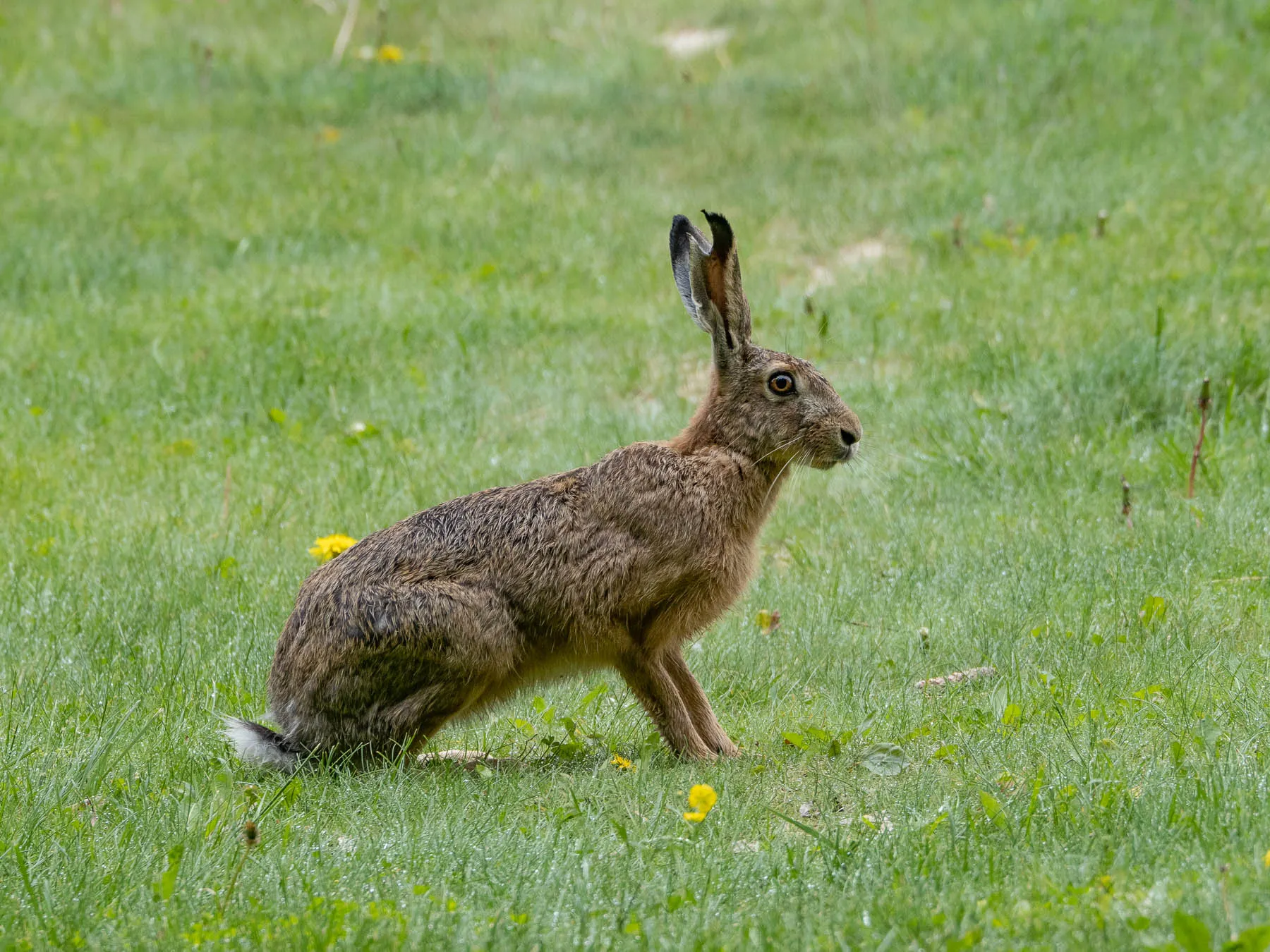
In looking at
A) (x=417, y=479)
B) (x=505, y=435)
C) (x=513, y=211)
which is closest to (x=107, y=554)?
(x=417, y=479)

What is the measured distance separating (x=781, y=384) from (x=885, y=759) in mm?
1432

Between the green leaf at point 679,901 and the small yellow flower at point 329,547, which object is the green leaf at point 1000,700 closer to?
the green leaf at point 679,901

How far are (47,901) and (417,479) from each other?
173 inches

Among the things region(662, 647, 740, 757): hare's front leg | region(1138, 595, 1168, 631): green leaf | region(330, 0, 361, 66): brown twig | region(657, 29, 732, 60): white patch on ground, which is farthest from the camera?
region(657, 29, 732, 60): white patch on ground

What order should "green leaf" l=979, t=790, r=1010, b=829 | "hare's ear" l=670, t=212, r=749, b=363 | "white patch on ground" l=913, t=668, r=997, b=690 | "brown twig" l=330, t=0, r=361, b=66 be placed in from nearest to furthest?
1. "green leaf" l=979, t=790, r=1010, b=829
2. "hare's ear" l=670, t=212, r=749, b=363
3. "white patch on ground" l=913, t=668, r=997, b=690
4. "brown twig" l=330, t=0, r=361, b=66

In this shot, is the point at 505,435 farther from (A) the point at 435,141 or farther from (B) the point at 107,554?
(A) the point at 435,141

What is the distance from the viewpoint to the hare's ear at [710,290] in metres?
5.32

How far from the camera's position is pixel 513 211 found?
1205 cm

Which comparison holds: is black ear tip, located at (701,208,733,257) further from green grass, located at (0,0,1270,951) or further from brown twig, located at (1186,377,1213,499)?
brown twig, located at (1186,377,1213,499)

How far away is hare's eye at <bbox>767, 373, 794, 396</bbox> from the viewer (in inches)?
213

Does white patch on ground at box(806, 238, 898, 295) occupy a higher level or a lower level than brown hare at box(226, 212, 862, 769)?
lower

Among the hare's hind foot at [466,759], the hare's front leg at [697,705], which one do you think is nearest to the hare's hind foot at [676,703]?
the hare's front leg at [697,705]

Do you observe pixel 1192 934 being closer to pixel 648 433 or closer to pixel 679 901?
pixel 679 901

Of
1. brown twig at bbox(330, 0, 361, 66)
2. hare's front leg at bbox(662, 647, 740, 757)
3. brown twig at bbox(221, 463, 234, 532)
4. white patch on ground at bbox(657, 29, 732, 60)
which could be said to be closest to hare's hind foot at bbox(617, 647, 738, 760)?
hare's front leg at bbox(662, 647, 740, 757)
